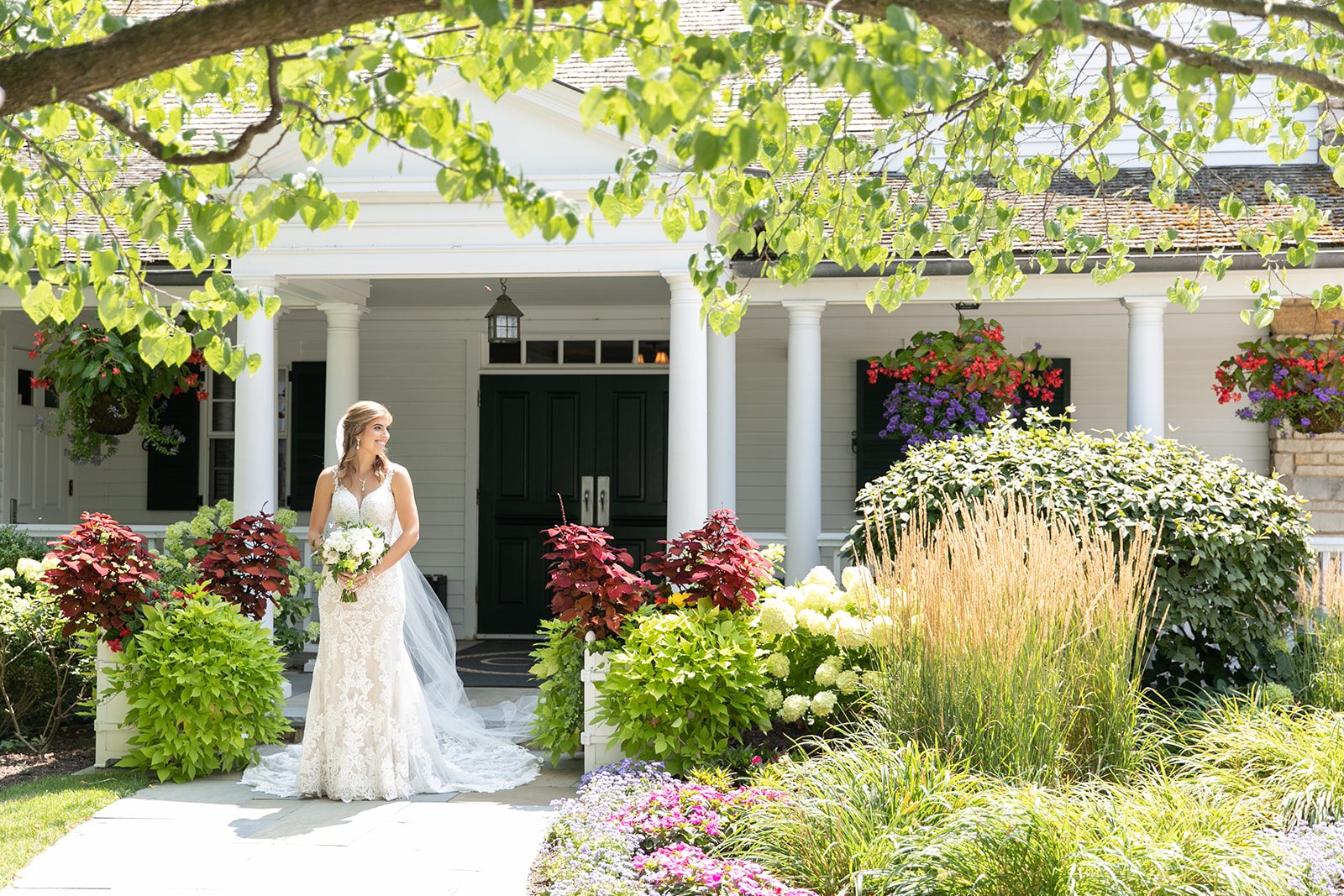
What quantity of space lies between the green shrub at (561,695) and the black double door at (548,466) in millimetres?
4718

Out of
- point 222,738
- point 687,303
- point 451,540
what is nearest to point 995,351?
point 687,303

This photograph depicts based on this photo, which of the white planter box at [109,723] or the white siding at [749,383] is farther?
the white siding at [749,383]

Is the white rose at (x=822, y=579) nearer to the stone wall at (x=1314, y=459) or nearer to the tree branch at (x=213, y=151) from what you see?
the tree branch at (x=213, y=151)

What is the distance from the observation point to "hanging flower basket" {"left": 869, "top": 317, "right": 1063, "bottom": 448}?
966 centimetres

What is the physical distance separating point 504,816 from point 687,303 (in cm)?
370

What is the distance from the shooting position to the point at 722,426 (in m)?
9.42

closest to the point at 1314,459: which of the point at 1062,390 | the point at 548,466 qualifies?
the point at 1062,390

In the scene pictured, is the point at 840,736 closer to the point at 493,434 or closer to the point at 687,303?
the point at 687,303

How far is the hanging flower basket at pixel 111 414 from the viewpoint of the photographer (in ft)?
33.8

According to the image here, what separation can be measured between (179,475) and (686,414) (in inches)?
232

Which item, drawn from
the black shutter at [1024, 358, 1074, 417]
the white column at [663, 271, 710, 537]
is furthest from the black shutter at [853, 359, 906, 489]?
the white column at [663, 271, 710, 537]

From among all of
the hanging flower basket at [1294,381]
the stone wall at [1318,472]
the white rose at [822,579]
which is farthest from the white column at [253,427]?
the stone wall at [1318,472]

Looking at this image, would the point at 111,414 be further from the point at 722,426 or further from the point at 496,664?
the point at 722,426

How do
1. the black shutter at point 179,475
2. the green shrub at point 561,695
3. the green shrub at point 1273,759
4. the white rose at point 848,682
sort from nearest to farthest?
1. the green shrub at point 1273,759
2. the white rose at point 848,682
3. the green shrub at point 561,695
4. the black shutter at point 179,475
